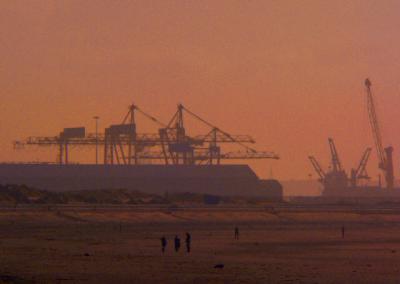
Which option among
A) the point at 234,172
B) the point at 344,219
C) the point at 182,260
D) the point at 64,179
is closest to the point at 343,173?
the point at 234,172

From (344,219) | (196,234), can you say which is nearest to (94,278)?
(196,234)

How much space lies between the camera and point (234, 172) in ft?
387

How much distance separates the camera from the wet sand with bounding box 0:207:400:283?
1032 inches

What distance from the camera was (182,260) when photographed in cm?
3127

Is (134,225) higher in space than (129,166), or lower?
lower

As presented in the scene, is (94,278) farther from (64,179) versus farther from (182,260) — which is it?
(64,179)

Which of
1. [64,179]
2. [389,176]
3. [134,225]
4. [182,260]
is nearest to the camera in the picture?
[182,260]

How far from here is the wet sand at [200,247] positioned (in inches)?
1032

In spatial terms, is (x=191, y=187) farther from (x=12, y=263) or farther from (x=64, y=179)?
(x=12, y=263)

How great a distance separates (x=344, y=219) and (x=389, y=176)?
106 metres

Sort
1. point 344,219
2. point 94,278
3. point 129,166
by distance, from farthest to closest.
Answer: point 129,166
point 344,219
point 94,278

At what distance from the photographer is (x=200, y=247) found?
37.8m

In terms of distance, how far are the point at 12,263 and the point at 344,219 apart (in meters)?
36.1

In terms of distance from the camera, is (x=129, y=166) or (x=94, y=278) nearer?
(x=94, y=278)
